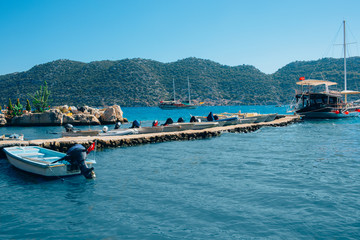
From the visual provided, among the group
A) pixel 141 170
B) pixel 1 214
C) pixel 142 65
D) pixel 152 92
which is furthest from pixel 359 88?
pixel 1 214

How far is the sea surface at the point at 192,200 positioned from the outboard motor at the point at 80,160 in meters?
0.38

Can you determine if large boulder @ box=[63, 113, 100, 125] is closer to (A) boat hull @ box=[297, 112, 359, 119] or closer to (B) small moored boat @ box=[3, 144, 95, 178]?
(B) small moored boat @ box=[3, 144, 95, 178]

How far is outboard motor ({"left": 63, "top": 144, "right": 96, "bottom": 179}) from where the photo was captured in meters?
12.1

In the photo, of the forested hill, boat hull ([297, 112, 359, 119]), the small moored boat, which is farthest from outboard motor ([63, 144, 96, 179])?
the forested hill

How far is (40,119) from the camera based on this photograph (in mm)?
44688

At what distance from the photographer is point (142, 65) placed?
6216 inches

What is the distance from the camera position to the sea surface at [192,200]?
7316mm

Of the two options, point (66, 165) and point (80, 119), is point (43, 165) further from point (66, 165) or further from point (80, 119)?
point (80, 119)

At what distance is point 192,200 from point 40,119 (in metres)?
41.8

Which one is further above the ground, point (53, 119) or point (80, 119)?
point (53, 119)

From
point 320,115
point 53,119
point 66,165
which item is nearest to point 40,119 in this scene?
point 53,119

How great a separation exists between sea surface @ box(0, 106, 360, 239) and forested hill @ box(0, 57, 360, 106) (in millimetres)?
108819

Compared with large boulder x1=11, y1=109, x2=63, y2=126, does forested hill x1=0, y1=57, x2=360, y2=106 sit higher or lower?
higher

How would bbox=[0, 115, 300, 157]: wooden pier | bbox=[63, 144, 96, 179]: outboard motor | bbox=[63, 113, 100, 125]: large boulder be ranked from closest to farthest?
bbox=[63, 144, 96, 179]: outboard motor < bbox=[0, 115, 300, 157]: wooden pier < bbox=[63, 113, 100, 125]: large boulder
